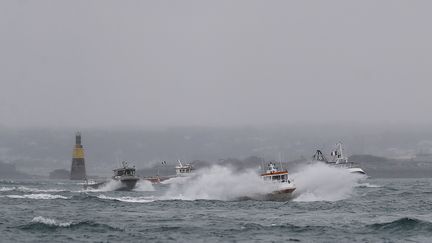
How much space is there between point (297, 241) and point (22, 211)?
4359 centimetres

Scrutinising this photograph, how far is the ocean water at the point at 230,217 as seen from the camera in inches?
2557

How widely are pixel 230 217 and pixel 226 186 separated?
117 feet

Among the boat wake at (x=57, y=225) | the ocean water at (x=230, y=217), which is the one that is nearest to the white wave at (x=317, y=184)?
the ocean water at (x=230, y=217)

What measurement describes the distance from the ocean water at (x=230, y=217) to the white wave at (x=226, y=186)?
0.56 ft

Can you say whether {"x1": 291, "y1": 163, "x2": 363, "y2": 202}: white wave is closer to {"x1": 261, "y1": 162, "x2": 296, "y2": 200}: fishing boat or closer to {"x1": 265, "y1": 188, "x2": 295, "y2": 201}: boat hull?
{"x1": 265, "y1": 188, "x2": 295, "y2": 201}: boat hull

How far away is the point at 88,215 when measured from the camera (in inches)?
3354

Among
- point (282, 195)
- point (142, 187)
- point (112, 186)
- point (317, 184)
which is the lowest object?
point (282, 195)

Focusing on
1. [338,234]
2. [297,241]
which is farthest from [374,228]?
[297,241]

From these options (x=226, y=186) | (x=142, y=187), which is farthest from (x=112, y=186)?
(x=226, y=186)

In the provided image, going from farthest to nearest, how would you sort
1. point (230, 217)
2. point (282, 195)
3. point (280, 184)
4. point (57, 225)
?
point (280, 184)
point (282, 195)
point (230, 217)
point (57, 225)

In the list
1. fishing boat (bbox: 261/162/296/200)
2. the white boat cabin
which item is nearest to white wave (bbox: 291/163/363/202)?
fishing boat (bbox: 261/162/296/200)

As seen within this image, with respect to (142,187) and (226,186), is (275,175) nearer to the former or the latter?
(226,186)

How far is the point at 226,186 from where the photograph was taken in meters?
118

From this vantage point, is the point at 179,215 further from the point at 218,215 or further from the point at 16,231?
the point at 16,231
